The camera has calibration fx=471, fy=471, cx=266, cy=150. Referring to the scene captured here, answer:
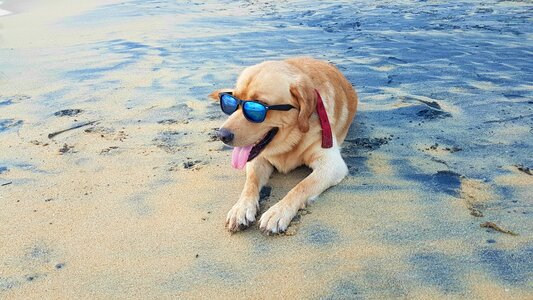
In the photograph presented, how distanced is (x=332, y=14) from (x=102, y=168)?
7139 mm

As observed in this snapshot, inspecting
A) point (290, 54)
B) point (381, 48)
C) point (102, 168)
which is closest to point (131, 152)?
point (102, 168)

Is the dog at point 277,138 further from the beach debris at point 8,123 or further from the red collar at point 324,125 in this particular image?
the beach debris at point 8,123

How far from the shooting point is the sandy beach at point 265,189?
7.83 feet

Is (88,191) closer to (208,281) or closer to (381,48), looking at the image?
(208,281)

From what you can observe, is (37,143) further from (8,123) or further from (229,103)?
(229,103)

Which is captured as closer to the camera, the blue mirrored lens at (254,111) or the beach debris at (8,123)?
the blue mirrored lens at (254,111)

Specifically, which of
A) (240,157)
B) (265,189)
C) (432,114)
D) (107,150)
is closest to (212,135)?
(107,150)

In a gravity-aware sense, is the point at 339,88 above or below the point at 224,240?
above

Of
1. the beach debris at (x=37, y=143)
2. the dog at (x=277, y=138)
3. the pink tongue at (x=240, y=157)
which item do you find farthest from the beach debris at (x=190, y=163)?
the beach debris at (x=37, y=143)

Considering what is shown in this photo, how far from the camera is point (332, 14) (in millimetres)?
9648

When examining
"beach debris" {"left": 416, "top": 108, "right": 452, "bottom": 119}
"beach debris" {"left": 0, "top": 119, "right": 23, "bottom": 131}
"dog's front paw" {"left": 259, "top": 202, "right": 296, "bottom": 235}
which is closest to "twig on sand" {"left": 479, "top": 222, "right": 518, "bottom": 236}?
"dog's front paw" {"left": 259, "top": 202, "right": 296, "bottom": 235}

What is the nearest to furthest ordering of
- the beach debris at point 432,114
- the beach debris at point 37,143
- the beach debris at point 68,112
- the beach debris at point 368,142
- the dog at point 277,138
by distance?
the dog at point 277,138 < the beach debris at point 368,142 < the beach debris at point 37,143 < the beach debris at point 432,114 < the beach debris at point 68,112

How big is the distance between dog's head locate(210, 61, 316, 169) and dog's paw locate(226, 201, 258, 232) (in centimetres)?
27

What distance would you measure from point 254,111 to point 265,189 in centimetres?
63
